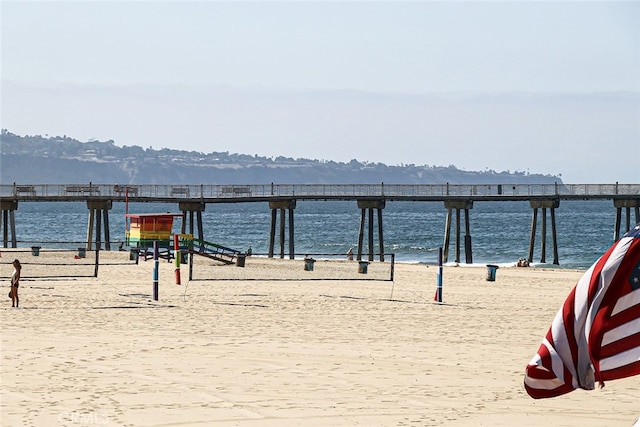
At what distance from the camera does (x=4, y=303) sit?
934 inches

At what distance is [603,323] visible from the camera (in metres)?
5.63

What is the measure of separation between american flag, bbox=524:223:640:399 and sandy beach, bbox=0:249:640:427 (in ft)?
19.3

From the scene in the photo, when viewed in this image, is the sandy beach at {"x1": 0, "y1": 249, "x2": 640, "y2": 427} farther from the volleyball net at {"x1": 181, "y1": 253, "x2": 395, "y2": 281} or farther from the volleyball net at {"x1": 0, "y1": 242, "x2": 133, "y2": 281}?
the volleyball net at {"x1": 181, "y1": 253, "x2": 395, "y2": 281}

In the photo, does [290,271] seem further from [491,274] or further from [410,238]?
[410,238]

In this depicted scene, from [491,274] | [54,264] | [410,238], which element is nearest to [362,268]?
[491,274]

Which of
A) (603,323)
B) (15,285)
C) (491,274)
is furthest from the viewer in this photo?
(491,274)

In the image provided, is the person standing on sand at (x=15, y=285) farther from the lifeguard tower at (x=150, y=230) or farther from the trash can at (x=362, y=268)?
the lifeguard tower at (x=150, y=230)

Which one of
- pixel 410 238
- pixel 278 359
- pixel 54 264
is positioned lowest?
pixel 410 238

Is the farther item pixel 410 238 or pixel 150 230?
pixel 410 238

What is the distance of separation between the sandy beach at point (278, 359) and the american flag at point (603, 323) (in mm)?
5883

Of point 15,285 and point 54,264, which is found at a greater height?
point 15,285

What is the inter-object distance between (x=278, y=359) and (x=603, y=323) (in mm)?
10584

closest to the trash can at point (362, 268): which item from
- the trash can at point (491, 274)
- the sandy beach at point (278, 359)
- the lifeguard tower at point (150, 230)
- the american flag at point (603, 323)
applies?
the trash can at point (491, 274)

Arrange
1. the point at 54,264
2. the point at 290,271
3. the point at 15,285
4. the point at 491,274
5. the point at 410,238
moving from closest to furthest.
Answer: the point at 15,285 < the point at 54,264 < the point at 491,274 < the point at 290,271 < the point at 410,238
